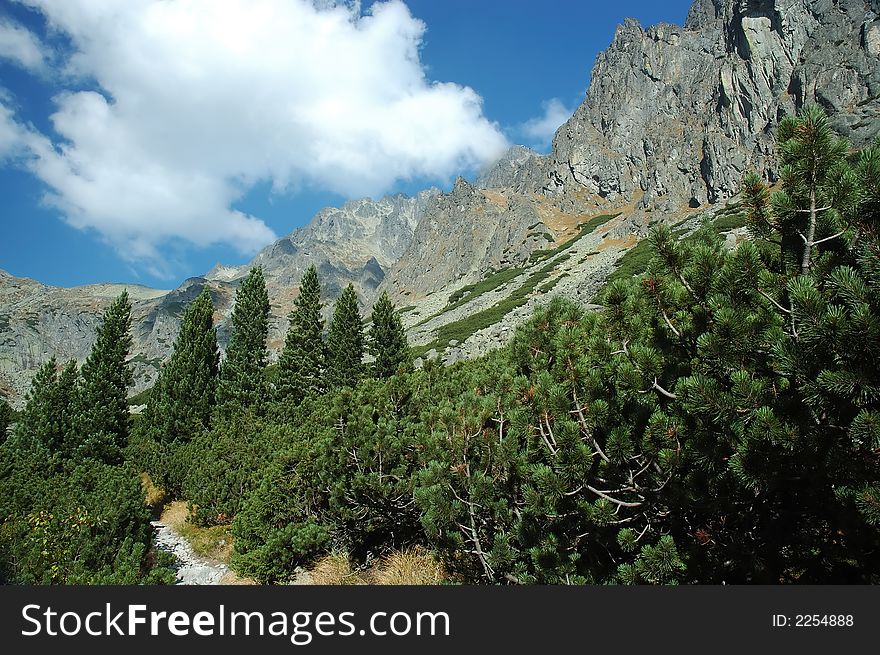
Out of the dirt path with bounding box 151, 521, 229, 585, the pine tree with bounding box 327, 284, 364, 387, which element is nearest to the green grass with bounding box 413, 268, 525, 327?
the pine tree with bounding box 327, 284, 364, 387

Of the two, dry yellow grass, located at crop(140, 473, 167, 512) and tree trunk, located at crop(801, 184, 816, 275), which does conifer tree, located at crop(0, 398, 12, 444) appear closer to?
dry yellow grass, located at crop(140, 473, 167, 512)

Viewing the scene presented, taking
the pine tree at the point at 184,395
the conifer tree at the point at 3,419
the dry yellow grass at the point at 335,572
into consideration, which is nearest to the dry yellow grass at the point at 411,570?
the dry yellow grass at the point at 335,572

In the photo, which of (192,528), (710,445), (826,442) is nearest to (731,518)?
(710,445)

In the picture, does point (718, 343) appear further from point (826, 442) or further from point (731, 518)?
point (731, 518)

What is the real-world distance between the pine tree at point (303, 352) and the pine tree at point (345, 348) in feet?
2.60

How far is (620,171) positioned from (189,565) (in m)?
127

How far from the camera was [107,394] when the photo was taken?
86.1 feet

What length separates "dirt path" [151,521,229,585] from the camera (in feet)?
38.0

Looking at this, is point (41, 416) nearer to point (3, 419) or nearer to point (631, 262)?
point (3, 419)

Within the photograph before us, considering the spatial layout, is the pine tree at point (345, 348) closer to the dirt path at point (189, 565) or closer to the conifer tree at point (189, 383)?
the conifer tree at point (189, 383)

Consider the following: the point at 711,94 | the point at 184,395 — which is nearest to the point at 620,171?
the point at 711,94

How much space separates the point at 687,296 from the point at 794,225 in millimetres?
1062

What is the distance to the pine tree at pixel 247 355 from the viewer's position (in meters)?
29.6

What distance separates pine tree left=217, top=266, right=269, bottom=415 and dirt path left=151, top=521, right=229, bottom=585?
11879mm
